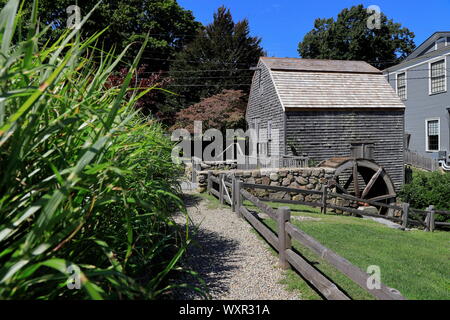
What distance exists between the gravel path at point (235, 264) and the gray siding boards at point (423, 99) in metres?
18.2

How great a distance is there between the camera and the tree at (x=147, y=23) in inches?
1149

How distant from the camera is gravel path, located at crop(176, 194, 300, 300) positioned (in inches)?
138

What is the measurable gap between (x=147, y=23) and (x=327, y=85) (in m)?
22.2

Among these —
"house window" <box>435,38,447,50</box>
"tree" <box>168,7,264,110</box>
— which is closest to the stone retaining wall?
"house window" <box>435,38,447,50</box>

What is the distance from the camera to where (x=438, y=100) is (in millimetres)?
19672

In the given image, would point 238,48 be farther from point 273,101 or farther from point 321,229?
point 321,229

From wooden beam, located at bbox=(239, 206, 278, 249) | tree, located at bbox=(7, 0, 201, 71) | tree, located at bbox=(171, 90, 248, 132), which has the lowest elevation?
wooden beam, located at bbox=(239, 206, 278, 249)

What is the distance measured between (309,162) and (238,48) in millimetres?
15017

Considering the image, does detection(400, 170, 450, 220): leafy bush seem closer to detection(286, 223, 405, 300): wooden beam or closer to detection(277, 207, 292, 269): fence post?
detection(277, 207, 292, 269): fence post

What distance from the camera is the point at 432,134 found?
2062 cm

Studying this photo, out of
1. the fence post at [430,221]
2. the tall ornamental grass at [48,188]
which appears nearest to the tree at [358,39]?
the fence post at [430,221]

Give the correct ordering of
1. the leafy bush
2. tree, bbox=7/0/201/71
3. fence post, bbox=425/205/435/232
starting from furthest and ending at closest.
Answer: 1. tree, bbox=7/0/201/71
2. the leafy bush
3. fence post, bbox=425/205/435/232

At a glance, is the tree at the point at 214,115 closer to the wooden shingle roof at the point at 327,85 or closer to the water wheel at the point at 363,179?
the wooden shingle roof at the point at 327,85

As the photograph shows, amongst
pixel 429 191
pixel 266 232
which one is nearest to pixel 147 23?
pixel 429 191
